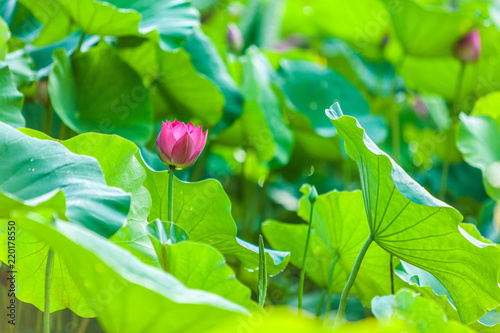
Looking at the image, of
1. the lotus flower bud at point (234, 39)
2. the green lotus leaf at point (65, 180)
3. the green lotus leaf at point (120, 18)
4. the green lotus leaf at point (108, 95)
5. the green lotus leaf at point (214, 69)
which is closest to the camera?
the green lotus leaf at point (65, 180)

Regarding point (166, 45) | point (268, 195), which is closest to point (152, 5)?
point (166, 45)

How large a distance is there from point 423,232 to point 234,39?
0.88 metres

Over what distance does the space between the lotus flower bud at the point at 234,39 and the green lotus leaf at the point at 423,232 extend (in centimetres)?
78

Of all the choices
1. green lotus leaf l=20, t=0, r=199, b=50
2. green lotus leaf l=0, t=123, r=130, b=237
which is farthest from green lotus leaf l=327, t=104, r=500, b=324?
green lotus leaf l=20, t=0, r=199, b=50

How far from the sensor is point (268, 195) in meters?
1.43

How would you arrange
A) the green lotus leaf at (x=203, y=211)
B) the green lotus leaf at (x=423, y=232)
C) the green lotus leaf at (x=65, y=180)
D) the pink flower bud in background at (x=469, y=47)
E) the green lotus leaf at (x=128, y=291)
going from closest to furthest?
1. the green lotus leaf at (x=128, y=291)
2. the green lotus leaf at (x=65, y=180)
3. the green lotus leaf at (x=423, y=232)
4. the green lotus leaf at (x=203, y=211)
5. the pink flower bud in background at (x=469, y=47)

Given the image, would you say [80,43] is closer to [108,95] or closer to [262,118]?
[108,95]

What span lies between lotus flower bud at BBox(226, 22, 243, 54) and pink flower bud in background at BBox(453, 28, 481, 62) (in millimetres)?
522

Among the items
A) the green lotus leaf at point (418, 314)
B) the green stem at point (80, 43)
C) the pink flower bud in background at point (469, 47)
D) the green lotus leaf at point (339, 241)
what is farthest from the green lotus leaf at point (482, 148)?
the green stem at point (80, 43)

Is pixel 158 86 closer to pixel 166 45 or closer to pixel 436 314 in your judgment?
pixel 166 45

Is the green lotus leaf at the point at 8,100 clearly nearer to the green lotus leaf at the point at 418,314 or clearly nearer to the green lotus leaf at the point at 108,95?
the green lotus leaf at the point at 108,95

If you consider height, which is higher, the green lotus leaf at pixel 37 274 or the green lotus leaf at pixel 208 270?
the green lotus leaf at pixel 208 270

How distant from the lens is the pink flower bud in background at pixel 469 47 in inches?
47.1

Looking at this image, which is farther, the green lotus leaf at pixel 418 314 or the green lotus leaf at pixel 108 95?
the green lotus leaf at pixel 108 95
